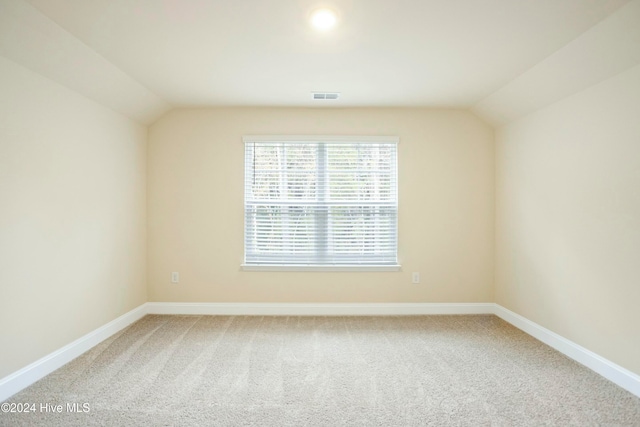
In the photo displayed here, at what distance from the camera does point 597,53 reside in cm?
227

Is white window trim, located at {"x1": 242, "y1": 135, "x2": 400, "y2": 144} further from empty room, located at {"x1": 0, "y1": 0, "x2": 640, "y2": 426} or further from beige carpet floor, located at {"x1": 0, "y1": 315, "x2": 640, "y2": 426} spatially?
beige carpet floor, located at {"x1": 0, "y1": 315, "x2": 640, "y2": 426}

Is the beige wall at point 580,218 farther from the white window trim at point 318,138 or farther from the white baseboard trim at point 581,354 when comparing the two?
the white window trim at point 318,138

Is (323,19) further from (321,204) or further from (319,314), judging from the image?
(319,314)

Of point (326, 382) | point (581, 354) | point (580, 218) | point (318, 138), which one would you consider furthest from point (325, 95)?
point (581, 354)

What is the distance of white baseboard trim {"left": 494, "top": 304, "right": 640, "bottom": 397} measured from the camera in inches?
90.1

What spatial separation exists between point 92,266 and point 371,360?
8.96ft

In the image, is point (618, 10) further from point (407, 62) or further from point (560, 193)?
point (560, 193)

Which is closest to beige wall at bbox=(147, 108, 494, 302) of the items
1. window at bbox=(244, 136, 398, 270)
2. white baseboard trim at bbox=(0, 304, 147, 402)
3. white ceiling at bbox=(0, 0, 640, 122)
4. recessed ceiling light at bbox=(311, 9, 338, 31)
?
window at bbox=(244, 136, 398, 270)

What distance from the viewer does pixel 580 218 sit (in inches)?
108

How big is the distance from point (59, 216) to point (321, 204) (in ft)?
8.34

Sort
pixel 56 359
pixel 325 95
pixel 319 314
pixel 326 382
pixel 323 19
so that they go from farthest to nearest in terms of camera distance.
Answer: pixel 319 314 → pixel 325 95 → pixel 56 359 → pixel 326 382 → pixel 323 19

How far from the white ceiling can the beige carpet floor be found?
92.2 inches

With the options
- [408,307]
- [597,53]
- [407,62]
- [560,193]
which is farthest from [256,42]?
[408,307]

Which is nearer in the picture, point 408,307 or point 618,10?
point 618,10
